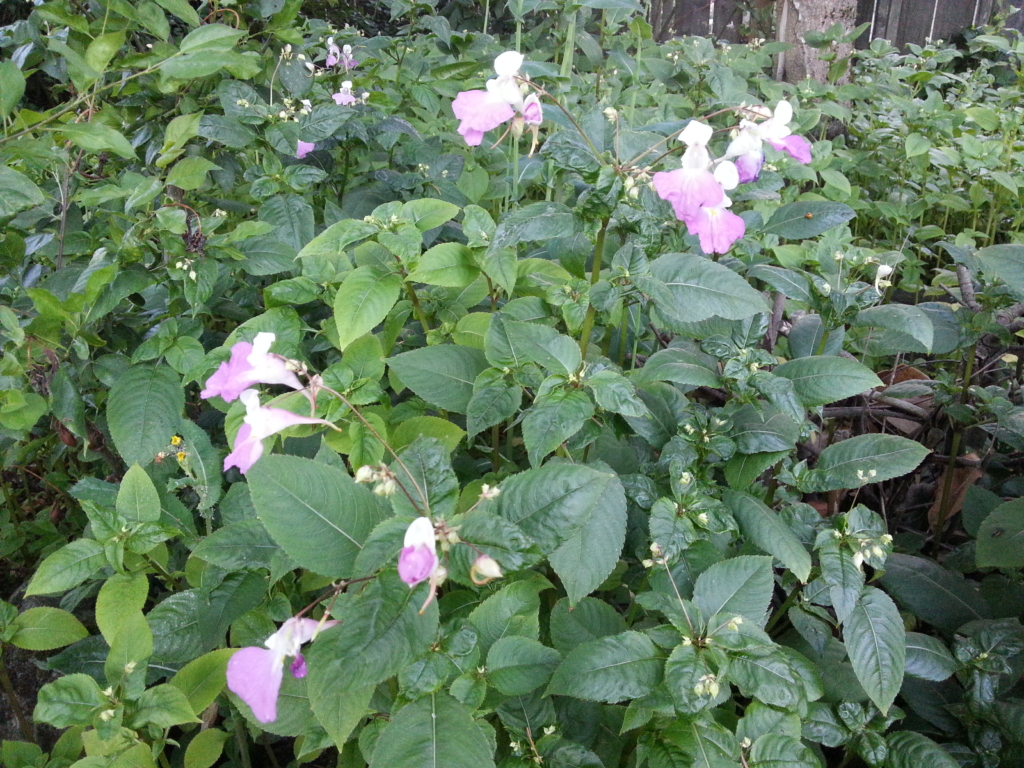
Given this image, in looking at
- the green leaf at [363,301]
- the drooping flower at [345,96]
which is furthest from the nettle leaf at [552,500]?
the drooping flower at [345,96]

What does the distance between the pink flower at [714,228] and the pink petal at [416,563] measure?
62 cm

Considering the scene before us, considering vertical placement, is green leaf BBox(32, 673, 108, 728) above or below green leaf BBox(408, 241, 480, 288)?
below

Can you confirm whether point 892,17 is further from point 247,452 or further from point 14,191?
point 247,452

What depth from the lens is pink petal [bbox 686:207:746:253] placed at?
41.1 inches

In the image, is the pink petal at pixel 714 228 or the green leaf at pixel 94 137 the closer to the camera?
the pink petal at pixel 714 228

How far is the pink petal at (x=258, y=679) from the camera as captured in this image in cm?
81

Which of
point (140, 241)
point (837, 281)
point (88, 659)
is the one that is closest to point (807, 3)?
point (837, 281)

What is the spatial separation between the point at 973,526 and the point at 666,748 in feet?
3.23

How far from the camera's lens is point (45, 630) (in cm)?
133

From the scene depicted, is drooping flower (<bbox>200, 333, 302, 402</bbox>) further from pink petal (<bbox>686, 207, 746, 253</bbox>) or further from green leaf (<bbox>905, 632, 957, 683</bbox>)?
green leaf (<bbox>905, 632, 957, 683</bbox>)

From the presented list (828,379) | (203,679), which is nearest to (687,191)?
(828,379)

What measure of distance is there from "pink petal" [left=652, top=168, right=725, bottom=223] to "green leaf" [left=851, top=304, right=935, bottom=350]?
1.72 feet

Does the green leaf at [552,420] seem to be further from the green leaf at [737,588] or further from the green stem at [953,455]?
the green stem at [953,455]

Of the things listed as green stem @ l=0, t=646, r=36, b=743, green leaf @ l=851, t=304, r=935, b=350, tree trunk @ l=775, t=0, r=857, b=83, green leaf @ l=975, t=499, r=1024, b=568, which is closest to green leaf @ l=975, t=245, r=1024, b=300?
green leaf @ l=851, t=304, r=935, b=350
